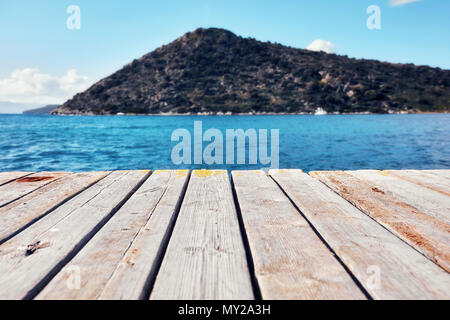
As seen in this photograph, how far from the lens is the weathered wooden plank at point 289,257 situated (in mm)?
1034

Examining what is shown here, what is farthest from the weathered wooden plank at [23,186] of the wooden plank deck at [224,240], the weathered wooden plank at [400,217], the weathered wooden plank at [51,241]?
the weathered wooden plank at [400,217]

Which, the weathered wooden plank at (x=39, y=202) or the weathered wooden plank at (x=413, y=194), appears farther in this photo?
the weathered wooden plank at (x=413, y=194)

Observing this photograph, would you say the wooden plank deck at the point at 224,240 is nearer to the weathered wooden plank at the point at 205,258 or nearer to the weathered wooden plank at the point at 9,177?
the weathered wooden plank at the point at 205,258

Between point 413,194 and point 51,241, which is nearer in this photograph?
point 51,241

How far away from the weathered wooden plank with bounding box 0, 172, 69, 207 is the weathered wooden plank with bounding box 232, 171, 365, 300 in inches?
70.8

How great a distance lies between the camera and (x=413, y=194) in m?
2.25

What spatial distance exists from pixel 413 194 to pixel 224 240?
1.75 metres

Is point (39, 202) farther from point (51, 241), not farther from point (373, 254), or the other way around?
point (373, 254)

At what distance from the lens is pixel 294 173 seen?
288 cm

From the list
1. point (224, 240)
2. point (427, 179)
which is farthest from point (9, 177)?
point (427, 179)

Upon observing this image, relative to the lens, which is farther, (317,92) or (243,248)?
(317,92)
